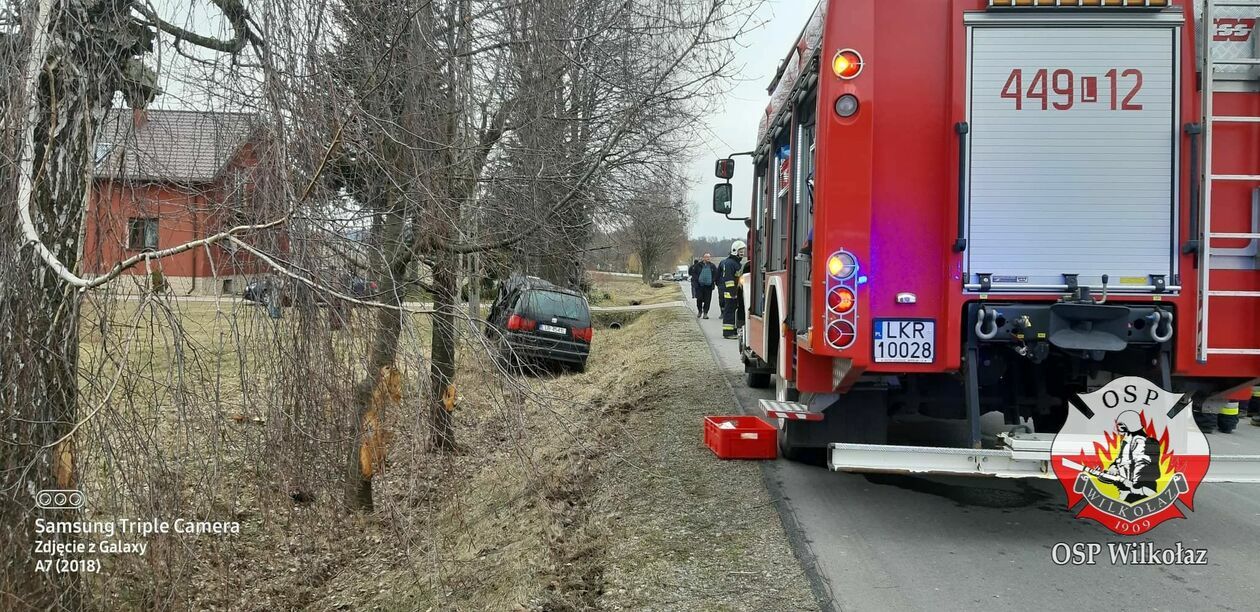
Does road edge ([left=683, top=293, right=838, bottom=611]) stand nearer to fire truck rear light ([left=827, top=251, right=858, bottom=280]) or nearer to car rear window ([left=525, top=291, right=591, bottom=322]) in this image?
fire truck rear light ([left=827, top=251, right=858, bottom=280])

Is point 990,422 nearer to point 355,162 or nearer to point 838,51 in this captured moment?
point 838,51

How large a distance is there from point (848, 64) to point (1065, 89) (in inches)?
49.0

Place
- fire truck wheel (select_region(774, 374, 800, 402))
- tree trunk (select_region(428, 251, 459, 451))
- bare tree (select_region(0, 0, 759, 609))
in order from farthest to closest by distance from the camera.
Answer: fire truck wheel (select_region(774, 374, 800, 402))
tree trunk (select_region(428, 251, 459, 451))
bare tree (select_region(0, 0, 759, 609))

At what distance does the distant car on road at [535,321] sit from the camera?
5.00m

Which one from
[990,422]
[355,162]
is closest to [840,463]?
[355,162]

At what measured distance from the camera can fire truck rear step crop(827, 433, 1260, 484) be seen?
4754 millimetres

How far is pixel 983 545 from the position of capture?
17.4 feet

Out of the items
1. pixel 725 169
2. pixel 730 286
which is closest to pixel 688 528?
pixel 725 169

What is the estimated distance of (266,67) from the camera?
3.79 meters

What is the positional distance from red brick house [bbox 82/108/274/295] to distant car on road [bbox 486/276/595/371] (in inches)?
50.0

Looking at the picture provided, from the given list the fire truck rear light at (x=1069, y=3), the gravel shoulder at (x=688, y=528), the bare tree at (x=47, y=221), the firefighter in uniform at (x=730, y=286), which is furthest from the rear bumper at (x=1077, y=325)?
the firefighter in uniform at (x=730, y=286)

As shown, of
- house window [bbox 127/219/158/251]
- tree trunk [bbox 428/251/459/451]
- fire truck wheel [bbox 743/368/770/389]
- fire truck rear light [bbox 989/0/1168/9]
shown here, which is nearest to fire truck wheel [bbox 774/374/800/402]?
tree trunk [bbox 428/251/459/451]

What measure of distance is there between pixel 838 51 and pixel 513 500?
431cm

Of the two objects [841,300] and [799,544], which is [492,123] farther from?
[799,544]
